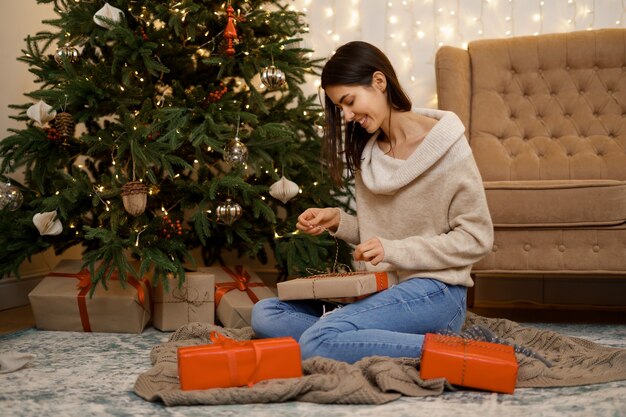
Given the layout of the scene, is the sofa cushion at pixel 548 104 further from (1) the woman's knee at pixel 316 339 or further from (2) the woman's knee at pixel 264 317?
(1) the woman's knee at pixel 316 339

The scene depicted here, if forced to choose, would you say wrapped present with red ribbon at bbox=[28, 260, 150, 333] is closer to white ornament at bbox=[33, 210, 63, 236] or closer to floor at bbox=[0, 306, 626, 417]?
white ornament at bbox=[33, 210, 63, 236]

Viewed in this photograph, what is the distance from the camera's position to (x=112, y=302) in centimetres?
239

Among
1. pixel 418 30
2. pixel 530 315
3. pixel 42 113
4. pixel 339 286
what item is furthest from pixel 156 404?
pixel 418 30

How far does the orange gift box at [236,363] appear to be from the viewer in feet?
4.84

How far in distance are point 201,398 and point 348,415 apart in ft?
1.02

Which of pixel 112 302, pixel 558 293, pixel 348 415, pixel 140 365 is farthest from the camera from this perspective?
pixel 558 293

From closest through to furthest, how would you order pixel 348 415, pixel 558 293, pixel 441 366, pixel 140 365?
pixel 348 415 < pixel 441 366 < pixel 140 365 < pixel 558 293

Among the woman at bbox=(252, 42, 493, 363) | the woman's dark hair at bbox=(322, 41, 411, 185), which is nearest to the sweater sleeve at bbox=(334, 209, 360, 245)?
the woman at bbox=(252, 42, 493, 363)

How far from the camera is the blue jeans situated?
5.37ft

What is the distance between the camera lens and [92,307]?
7.86ft

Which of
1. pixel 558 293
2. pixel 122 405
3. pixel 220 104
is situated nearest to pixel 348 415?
pixel 122 405

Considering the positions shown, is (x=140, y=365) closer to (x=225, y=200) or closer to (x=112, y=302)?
(x=112, y=302)

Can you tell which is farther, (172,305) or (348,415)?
(172,305)

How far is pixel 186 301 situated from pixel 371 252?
100 cm
